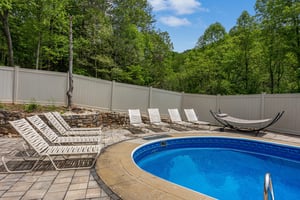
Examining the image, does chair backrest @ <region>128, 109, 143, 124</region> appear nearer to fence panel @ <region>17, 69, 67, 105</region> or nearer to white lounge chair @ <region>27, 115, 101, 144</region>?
fence panel @ <region>17, 69, 67, 105</region>

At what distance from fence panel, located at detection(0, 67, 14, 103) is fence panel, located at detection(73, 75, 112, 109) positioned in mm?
2193

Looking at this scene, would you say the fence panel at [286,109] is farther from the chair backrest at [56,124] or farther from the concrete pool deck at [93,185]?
the chair backrest at [56,124]

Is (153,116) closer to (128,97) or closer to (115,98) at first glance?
(128,97)

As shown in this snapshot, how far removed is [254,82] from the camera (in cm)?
1666

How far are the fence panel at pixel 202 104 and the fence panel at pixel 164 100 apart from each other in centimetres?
59

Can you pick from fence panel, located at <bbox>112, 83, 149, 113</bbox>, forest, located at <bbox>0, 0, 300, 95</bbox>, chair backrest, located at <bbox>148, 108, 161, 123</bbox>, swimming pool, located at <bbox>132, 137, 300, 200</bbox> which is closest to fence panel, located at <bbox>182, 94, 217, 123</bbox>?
fence panel, located at <bbox>112, 83, 149, 113</bbox>

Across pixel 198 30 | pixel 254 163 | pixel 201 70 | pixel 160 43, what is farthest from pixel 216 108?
pixel 198 30

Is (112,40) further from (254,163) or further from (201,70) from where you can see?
(254,163)

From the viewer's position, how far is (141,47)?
16594mm

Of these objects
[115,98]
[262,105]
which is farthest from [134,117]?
[262,105]

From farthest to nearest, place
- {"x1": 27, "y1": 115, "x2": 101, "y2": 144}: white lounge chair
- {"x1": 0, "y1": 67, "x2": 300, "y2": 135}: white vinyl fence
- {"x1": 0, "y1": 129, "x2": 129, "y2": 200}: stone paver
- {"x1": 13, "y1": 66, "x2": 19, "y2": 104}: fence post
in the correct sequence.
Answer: {"x1": 0, "y1": 67, "x2": 300, "y2": 135}: white vinyl fence < {"x1": 13, "y1": 66, "x2": 19, "y2": 104}: fence post < {"x1": 27, "y1": 115, "x2": 101, "y2": 144}: white lounge chair < {"x1": 0, "y1": 129, "x2": 129, "y2": 200}: stone paver

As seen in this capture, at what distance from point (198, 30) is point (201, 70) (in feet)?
22.3

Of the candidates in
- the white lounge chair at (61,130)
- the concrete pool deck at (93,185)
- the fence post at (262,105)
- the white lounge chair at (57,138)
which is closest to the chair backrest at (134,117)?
the white lounge chair at (61,130)

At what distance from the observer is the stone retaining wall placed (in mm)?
5754
